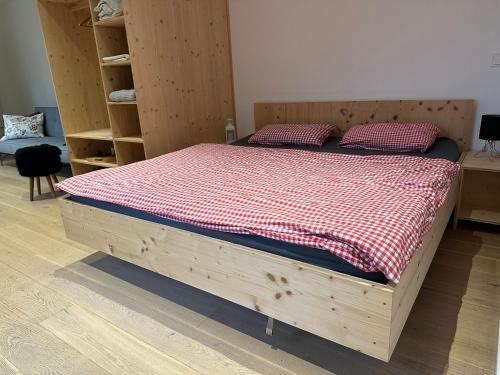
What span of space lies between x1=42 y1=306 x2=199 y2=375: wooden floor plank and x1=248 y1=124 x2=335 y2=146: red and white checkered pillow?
1.82 meters

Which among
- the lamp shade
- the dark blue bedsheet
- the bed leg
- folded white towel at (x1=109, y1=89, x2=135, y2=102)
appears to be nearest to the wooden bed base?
the bed leg

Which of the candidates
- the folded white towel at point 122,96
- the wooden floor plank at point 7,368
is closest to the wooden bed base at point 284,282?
the wooden floor plank at point 7,368

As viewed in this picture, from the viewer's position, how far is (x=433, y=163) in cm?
191

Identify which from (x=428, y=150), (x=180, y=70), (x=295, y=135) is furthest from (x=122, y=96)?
(x=428, y=150)

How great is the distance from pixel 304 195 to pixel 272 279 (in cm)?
41

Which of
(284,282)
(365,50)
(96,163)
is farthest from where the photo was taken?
(96,163)

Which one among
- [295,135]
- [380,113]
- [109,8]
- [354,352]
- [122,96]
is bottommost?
[354,352]

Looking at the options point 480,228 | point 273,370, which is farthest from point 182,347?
point 480,228

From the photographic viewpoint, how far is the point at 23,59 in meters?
4.98

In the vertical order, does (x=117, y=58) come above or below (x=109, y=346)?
above

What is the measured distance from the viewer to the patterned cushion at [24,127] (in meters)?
4.66

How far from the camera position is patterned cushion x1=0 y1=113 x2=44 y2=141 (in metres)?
4.66

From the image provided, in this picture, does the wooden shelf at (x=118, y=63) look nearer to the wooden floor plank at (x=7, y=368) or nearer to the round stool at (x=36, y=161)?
the round stool at (x=36, y=161)

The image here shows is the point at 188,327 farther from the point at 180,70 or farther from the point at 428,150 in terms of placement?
the point at 180,70
